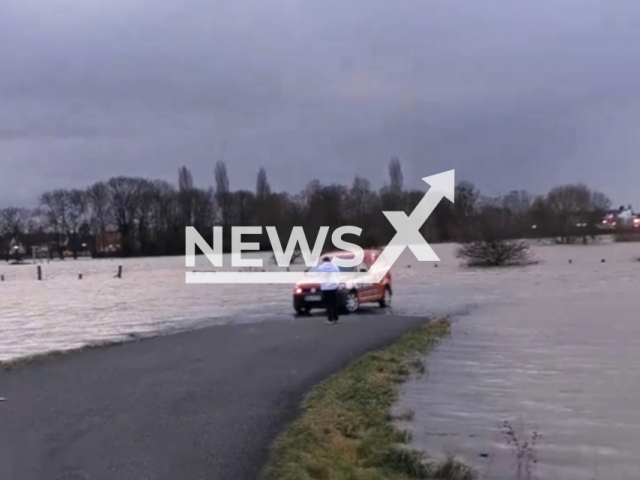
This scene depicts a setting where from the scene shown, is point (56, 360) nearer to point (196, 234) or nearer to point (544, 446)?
point (544, 446)

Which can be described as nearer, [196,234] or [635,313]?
[635,313]

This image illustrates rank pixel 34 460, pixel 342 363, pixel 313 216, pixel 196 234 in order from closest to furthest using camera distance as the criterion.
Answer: pixel 34 460
pixel 342 363
pixel 313 216
pixel 196 234

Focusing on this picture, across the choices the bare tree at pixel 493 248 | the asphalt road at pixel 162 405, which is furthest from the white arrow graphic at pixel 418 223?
the asphalt road at pixel 162 405

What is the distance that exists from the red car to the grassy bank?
11266 millimetres

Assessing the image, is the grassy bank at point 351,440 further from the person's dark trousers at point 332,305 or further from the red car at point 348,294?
the red car at point 348,294

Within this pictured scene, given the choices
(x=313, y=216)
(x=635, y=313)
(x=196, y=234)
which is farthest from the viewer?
(x=196, y=234)

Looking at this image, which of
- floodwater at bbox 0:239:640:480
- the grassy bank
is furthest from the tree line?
the grassy bank

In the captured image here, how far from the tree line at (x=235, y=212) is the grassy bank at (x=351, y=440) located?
60.1 m

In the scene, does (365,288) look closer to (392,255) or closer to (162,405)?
(162,405)

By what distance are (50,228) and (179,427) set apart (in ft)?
416

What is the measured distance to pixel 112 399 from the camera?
384 inches

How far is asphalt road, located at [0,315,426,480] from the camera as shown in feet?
22.6

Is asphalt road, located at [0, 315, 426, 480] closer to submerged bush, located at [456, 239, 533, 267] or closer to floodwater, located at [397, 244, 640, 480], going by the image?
floodwater, located at [397, 244, 640, 480]

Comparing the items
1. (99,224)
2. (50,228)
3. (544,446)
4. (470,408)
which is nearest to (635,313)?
(470,408)
